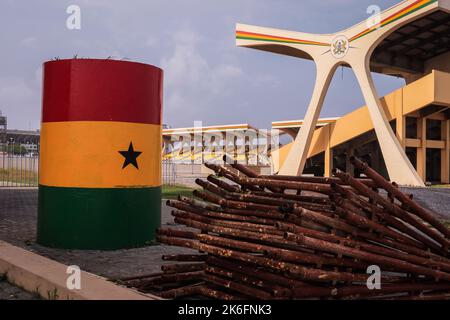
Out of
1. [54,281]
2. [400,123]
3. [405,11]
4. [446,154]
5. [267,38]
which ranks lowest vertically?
[54,281]

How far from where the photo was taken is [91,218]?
7723 millimetres

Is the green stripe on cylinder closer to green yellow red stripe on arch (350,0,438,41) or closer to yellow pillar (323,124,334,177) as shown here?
green yellow red stripe on arch (350,0,438,41)

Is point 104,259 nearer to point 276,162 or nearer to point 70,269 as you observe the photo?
point 70,269

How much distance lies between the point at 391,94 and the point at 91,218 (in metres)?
23.9

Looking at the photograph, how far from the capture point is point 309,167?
119ft

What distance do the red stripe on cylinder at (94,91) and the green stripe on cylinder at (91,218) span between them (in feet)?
3.84

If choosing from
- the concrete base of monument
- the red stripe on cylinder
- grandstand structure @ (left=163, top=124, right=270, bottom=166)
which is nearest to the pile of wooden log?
the concrete base of monument

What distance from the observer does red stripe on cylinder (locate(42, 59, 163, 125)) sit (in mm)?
7754

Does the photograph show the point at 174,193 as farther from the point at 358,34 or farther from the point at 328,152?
the point at 358,34

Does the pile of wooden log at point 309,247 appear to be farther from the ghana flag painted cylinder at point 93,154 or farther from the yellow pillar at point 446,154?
the yellow pillar at point 446,154

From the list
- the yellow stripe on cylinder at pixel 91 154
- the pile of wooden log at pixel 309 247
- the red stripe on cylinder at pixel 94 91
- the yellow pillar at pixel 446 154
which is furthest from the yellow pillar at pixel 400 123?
the pile of wooden log at pixel 309 247

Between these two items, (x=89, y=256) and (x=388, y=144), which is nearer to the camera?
(x=89, y=256)

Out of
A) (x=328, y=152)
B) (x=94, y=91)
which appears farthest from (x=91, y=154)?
(x=328, y=152)
